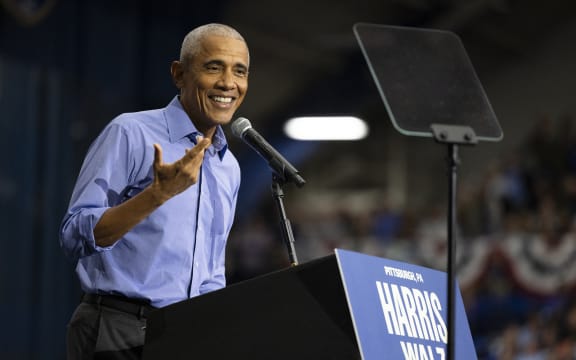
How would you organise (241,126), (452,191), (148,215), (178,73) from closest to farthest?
(452,191)
(148,215)
(241,126)
(178,73)

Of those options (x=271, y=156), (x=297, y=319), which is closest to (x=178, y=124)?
(x=271, y=156)

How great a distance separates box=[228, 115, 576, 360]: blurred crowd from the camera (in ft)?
21.5

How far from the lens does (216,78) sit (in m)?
2.11

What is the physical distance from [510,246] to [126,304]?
5287mm

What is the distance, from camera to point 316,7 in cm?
913

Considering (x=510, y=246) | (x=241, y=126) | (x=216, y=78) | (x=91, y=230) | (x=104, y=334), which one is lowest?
(x=104, y=334)

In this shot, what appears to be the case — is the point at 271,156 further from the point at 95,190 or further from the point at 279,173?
the point at 95,190

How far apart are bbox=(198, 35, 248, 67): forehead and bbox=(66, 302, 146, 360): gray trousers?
1.94ft

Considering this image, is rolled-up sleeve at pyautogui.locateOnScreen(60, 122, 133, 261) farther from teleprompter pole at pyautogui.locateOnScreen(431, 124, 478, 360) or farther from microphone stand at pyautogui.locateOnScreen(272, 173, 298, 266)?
teleprompter pole at pyautogui.locateOnScreen(431, 124, 478, 360)

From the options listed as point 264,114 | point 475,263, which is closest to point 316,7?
point 264,114

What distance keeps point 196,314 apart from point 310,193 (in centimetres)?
935

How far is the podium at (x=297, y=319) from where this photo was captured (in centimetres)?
168

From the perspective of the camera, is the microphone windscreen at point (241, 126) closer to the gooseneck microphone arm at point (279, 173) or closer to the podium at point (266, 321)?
the gooseneck microphone arm at point (279, 173)

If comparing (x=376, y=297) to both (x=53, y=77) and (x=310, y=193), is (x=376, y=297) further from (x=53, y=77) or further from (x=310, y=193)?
(x=310, y=193)
